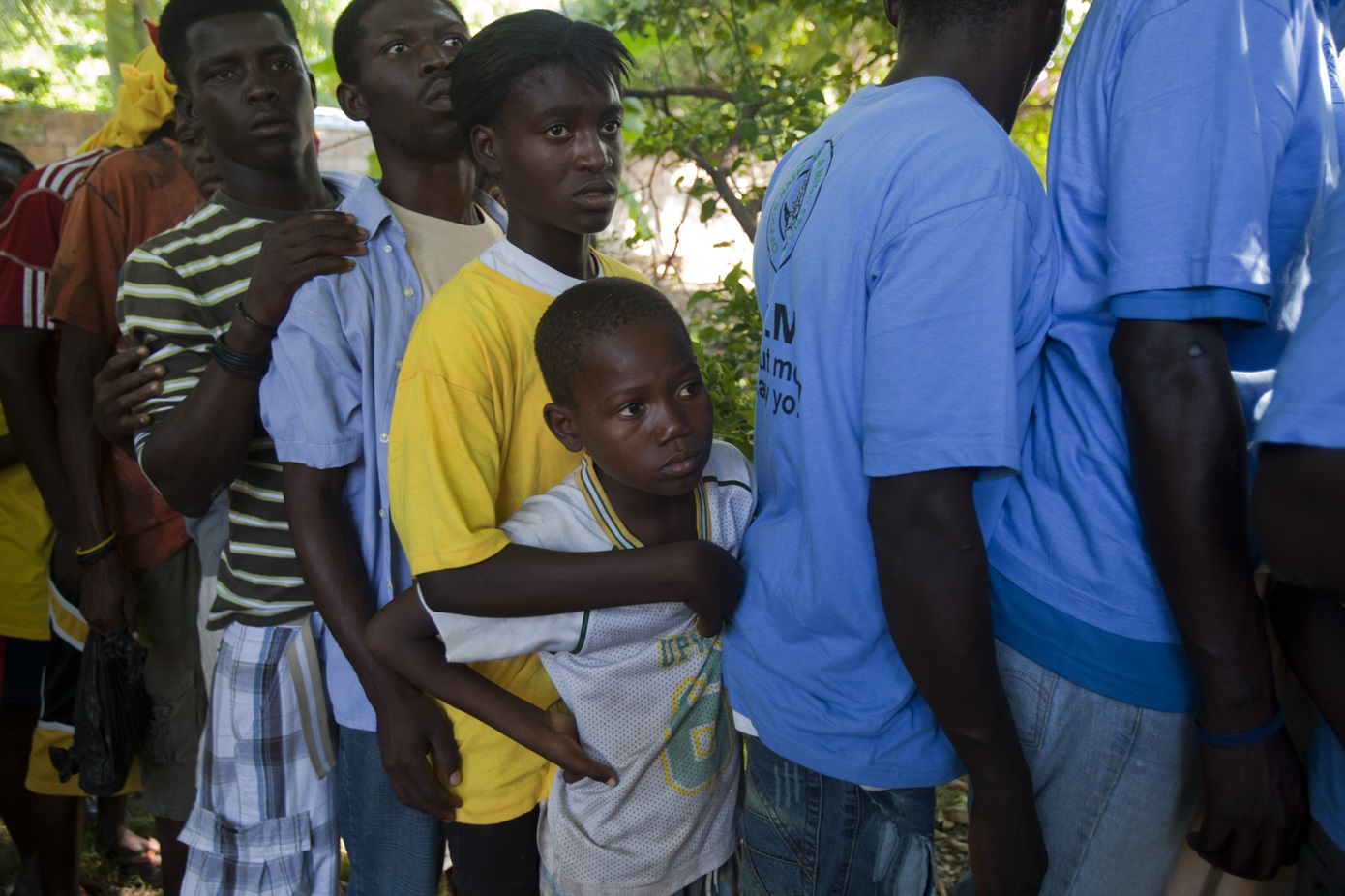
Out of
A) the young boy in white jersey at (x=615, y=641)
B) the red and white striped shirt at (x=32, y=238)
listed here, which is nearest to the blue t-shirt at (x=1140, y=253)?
the young boy in white jersey at (x=615, y=641)

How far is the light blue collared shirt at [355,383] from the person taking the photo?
1.72 meters

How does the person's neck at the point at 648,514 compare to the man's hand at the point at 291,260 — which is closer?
the person's neck at the point at 648,514

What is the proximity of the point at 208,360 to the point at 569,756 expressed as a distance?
1.08 metres

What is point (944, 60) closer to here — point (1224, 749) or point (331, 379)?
point (1224, 749)

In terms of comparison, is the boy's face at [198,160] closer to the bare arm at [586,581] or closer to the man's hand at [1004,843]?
the bare arm at [586,581]

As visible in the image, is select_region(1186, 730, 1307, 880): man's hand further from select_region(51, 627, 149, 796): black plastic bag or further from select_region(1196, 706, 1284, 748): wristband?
select_region(51, 627, 149, 796): black plastic bag

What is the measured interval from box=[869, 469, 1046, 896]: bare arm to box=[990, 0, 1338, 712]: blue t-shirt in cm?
15

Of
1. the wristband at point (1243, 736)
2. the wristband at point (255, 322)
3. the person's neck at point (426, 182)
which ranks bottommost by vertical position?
the wristband at point (1243, 736)

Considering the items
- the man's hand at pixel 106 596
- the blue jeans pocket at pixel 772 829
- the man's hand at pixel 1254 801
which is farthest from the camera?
the man's hand at pixel 106 596

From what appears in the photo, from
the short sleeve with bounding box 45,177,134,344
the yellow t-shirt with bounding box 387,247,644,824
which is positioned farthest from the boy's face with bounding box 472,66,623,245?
the short sleeve with bounding box 45,177,134,344

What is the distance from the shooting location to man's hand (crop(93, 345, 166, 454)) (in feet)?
6.49

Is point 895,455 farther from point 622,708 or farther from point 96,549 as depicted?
point 96,549

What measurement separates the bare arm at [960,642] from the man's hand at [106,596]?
1.93 m

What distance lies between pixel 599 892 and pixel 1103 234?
1.26m
